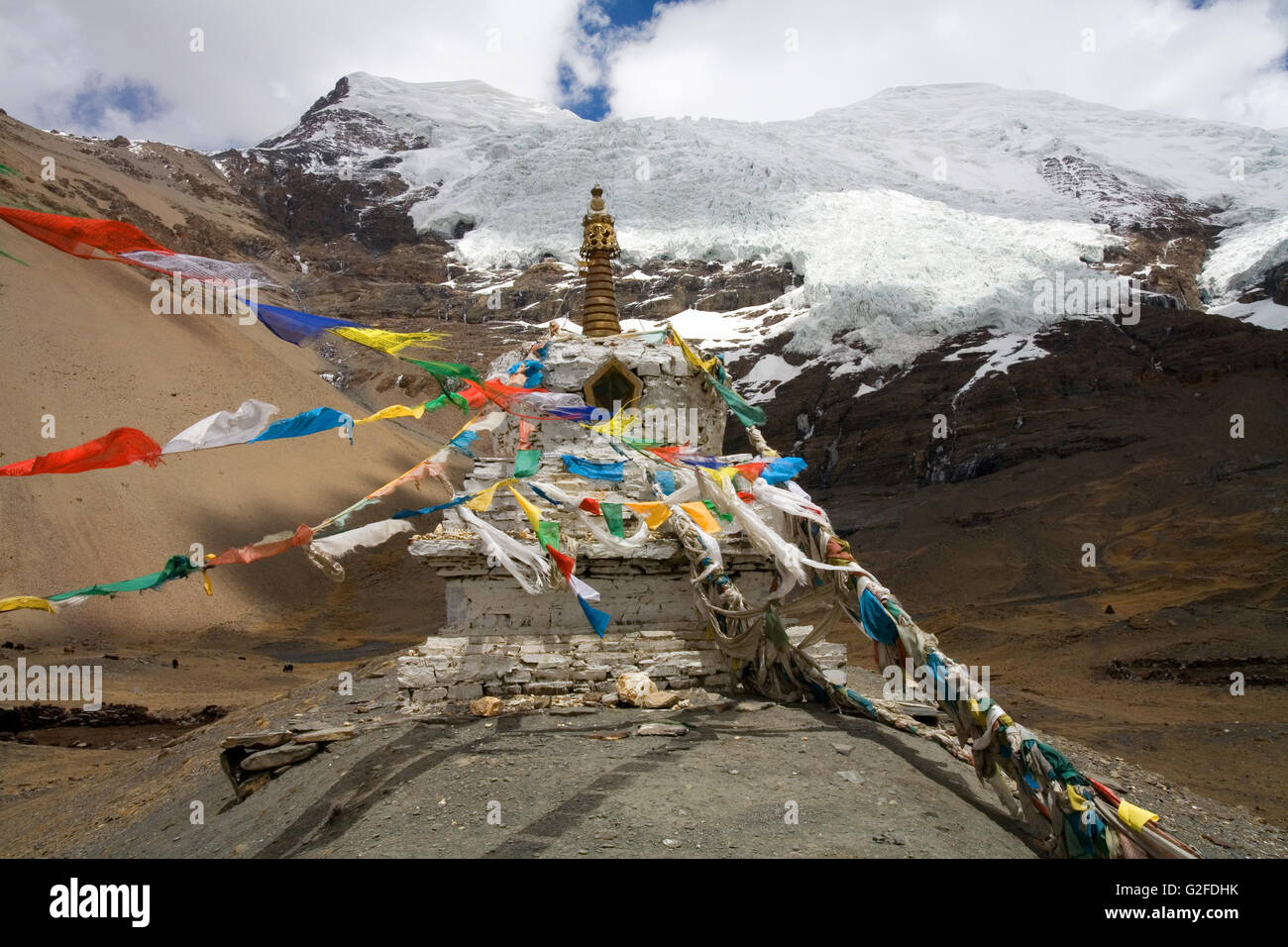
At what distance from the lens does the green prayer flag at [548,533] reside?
774 cm

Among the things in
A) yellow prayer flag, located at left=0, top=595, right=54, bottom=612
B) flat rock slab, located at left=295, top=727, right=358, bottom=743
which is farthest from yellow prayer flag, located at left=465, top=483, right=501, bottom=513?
yellow prayer flag, located at left=0, top=595, right=54, bottom=612

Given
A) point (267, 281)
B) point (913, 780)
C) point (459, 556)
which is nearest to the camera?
point (267, 281)

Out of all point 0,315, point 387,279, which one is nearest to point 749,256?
point 387,279

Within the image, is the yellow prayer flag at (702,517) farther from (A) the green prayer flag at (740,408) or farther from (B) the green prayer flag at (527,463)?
(A) the green prayer flag at (740,408)

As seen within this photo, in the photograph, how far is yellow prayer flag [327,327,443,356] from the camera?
18.1ft

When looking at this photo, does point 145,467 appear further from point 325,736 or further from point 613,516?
point 613,516

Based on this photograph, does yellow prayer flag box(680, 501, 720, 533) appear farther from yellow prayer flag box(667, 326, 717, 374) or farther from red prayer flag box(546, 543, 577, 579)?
yellow prayer flag box(667, 326, 717, 374)

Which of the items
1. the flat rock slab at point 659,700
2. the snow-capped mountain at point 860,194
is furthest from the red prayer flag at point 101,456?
the snow-capped mountain at point 860,194

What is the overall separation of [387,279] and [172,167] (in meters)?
22.6

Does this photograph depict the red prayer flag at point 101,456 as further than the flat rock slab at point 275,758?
No

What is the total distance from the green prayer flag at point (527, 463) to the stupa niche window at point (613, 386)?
299 cm

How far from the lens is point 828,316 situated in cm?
4806

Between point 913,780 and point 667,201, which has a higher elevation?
point 667,201
